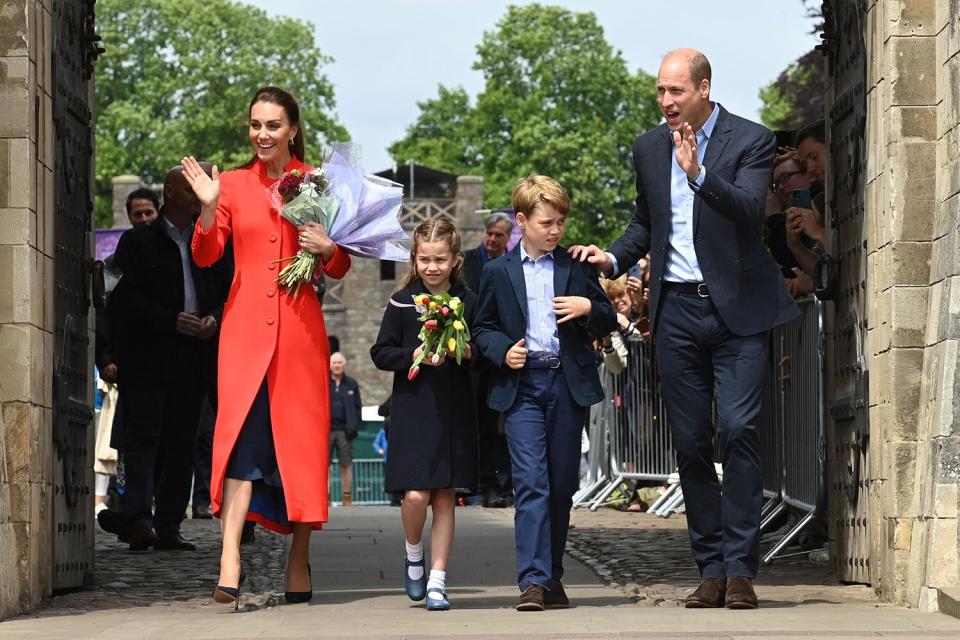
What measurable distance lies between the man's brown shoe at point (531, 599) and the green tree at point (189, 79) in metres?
58.7

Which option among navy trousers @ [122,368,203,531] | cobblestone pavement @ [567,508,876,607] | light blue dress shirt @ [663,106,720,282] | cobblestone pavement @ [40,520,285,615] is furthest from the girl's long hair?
navy trousers @ [122,368,203,531]

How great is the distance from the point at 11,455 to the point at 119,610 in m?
0.81

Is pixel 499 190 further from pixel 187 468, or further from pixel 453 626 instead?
pixel 453 626

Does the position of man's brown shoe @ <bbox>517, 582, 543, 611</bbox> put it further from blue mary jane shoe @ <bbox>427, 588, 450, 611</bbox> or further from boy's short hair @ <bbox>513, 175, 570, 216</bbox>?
boy's short hair @ <bbox>513, 175, 570, 216</bbox>

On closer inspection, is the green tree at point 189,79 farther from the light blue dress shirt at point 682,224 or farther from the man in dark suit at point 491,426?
the light blue dress shirt at point 682,224

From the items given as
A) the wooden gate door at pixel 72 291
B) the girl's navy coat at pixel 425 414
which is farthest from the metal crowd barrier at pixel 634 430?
the girl's navy coat at pixel 425 414

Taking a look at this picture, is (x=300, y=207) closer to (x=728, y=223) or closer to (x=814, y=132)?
(x=728, y=223)

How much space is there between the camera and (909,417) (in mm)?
8430

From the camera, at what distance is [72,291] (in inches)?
380

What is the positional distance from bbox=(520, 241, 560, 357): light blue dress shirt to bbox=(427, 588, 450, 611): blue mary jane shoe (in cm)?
107

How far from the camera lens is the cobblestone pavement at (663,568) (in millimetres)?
8766

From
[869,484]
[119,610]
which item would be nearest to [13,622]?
[119,610]

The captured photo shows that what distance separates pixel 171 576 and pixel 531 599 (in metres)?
2.80

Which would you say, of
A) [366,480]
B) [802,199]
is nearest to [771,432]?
[802,199]
